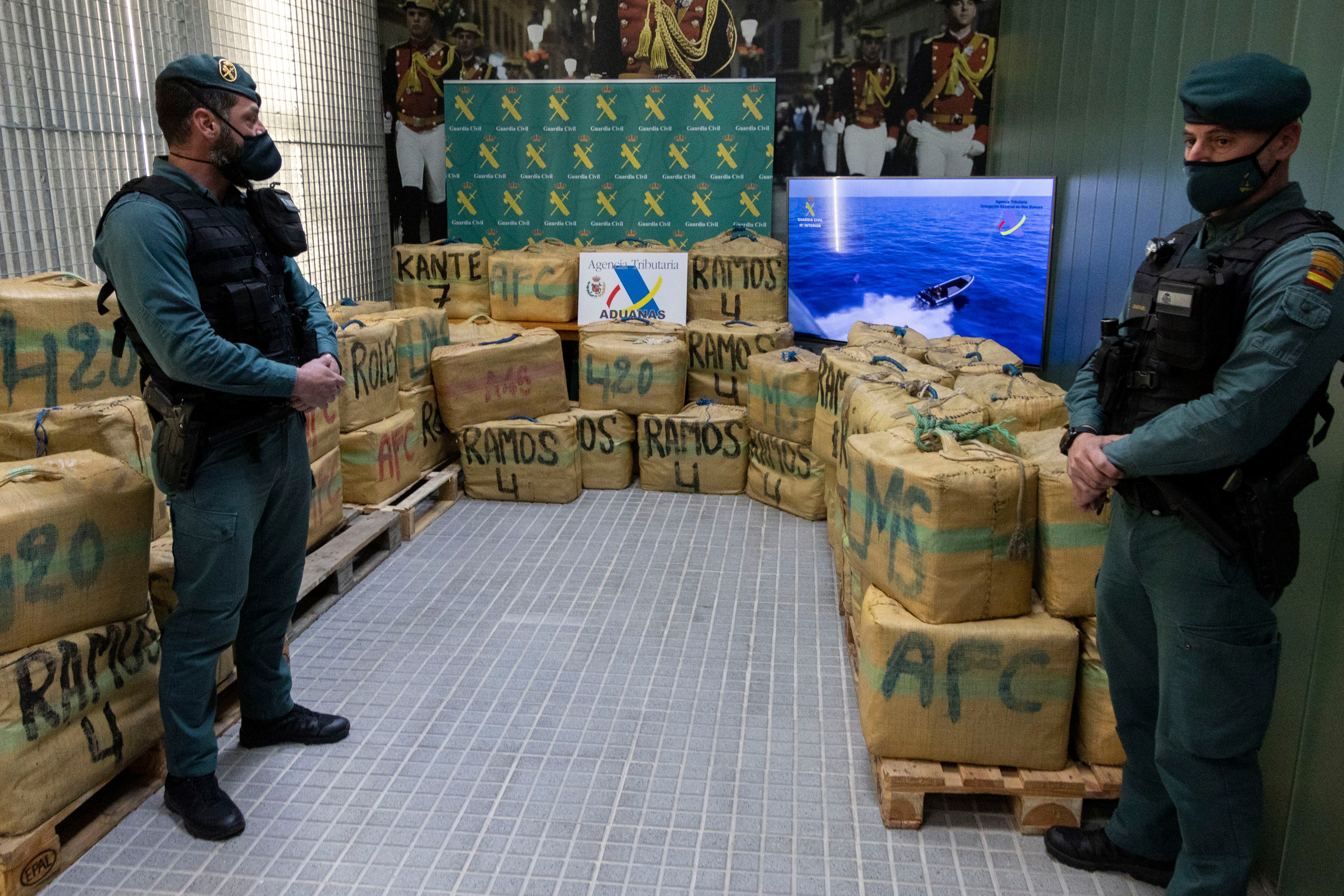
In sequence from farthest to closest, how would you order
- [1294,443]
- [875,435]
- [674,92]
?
[674,92]
[875,435]
[1294,443]

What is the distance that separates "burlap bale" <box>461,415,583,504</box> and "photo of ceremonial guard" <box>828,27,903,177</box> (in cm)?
292

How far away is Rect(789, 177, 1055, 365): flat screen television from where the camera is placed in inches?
197

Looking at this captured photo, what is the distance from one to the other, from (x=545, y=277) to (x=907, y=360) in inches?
111

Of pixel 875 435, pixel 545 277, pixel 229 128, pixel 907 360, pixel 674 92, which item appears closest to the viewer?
pixel 229 128

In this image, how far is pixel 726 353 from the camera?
18.7 feet


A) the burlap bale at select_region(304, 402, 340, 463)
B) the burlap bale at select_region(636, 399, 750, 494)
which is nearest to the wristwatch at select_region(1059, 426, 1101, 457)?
the burlap bale at select_region(304, 402, 340, 463)

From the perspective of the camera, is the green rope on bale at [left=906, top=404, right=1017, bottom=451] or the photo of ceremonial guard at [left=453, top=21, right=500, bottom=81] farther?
the photo of ceremonial guard at [left=453, top=21, right=500, bottom=81]

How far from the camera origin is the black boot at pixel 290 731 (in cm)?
288

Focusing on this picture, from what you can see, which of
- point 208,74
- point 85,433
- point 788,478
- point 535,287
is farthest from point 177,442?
point 535,287

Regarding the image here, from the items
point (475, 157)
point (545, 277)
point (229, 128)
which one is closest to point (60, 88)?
point (229, 128)

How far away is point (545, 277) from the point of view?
622 cm

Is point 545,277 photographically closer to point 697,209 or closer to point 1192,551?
point 697,209

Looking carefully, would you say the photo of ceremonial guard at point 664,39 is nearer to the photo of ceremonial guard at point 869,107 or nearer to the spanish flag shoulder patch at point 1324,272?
the photo of ceremonial guard at point 869,107

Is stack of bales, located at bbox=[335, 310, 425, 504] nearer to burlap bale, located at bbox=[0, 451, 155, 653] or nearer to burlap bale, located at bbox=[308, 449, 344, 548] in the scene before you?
burlap bale, located at bbox=[308, 449, 344, 548]
